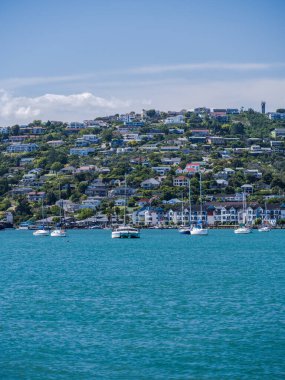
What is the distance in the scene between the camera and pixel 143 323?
30.8 meters

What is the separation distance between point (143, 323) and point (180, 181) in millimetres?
145165

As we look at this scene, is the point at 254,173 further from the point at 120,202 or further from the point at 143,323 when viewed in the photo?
the point at 143,323

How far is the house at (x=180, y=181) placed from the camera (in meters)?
174

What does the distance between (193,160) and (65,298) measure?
532 feet

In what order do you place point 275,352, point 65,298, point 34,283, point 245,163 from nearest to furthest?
point 275,352 → point 65,298 → point 34,283 → point 245,163

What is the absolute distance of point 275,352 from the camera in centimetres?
2619

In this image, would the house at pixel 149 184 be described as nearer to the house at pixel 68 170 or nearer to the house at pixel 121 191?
the house at pixel 121 191

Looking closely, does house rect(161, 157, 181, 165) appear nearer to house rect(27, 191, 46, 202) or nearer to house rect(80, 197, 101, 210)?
house rect(80, 197, 101, 210)

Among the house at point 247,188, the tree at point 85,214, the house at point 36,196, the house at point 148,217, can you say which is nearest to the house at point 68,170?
the house at point 36,196

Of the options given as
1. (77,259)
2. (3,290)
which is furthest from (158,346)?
(77,259)

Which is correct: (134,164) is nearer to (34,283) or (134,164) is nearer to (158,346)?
(34,283)

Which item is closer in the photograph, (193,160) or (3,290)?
(3,290)

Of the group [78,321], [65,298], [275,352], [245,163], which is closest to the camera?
[275,352]

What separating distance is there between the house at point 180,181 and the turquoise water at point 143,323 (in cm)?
12030
